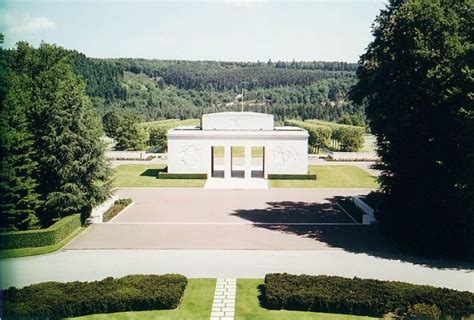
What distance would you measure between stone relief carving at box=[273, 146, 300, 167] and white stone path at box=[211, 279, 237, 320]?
108 ft

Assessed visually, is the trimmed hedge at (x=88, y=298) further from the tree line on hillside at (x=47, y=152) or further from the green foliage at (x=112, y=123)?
the green foliage at (x=112, y=123)

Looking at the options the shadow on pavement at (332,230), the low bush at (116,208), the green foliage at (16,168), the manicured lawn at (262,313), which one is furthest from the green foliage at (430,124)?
the green foliage at (16,168)

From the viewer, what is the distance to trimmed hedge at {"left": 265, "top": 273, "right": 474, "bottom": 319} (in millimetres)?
19062

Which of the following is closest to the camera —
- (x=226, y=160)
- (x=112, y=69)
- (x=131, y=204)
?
(x=131, y=204)

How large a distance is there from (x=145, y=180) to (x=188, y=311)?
115 ft

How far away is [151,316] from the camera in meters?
19.2

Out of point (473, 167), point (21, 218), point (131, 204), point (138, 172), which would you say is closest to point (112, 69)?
point (138, 172)

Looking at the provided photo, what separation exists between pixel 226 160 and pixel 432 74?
31.9 meters

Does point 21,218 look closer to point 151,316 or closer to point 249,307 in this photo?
point 151,316

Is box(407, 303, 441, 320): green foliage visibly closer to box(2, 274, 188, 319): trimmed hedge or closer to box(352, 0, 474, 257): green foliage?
box(352, 0, 474, 257): green foliage

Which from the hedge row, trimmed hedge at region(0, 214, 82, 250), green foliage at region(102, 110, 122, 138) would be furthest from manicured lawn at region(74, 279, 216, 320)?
green foliage at region(102, 110, 122, 138)

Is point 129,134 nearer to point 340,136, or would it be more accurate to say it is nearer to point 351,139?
point 340,136

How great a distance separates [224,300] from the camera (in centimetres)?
2072

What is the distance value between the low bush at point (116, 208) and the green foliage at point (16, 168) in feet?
20.4
